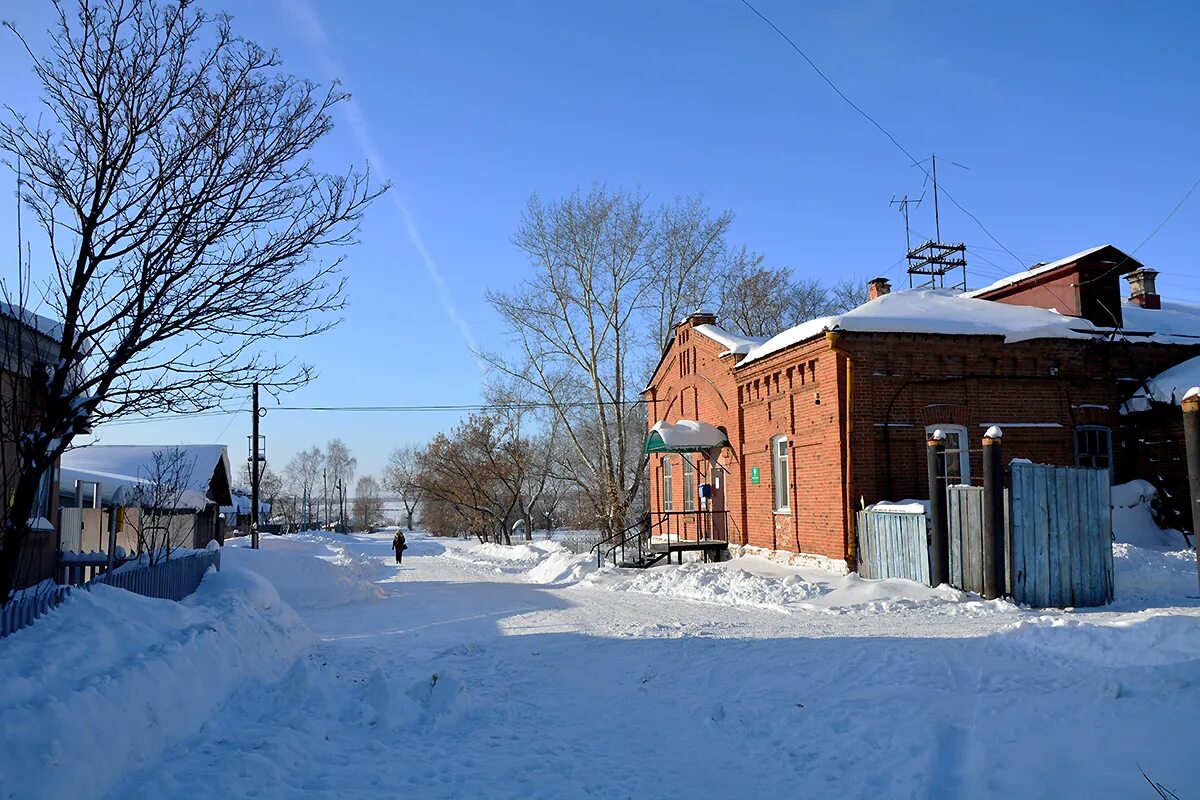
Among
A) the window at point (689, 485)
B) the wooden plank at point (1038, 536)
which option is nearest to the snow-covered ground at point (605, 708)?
the wooden plank at point (1038, 536)

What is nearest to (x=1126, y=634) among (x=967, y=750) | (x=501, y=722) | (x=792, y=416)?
(x=967, y=750)

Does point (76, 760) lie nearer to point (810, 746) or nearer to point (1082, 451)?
point (810, 746)

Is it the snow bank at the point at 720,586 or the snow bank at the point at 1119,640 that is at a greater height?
the snow bank at the point at 1119,640

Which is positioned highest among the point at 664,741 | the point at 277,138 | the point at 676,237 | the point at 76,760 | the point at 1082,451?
the point at 676,237

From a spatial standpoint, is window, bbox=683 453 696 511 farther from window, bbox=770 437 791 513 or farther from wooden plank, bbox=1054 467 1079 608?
wooden plank, bbox=1054 467 1079 608

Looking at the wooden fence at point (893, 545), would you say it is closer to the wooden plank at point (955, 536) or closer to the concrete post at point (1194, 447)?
the wooden plank at point (955, 536)

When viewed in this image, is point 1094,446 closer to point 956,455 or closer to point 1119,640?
point 956,455

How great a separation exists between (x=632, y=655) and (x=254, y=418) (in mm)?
29346

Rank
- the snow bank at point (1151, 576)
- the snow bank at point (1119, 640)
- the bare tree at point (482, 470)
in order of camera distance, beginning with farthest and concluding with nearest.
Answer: the bare tree at point (482, 470) → the snow bank at point (1151, 576) → the snow bank at point (1119, 640)

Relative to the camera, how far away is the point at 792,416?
64.0 ft

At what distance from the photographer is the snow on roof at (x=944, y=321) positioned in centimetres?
1761

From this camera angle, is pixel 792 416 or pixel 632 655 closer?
pixel 632 655

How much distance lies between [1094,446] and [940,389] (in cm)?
391

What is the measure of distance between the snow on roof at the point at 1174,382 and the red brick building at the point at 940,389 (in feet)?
1.30
